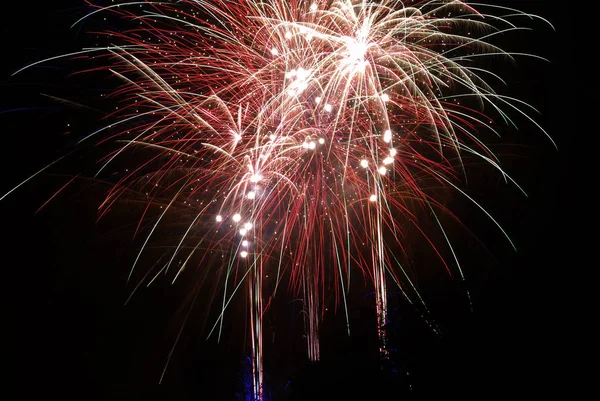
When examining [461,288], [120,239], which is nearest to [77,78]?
[120,239]

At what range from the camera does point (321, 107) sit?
289 inches

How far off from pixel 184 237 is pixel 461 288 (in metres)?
5.52

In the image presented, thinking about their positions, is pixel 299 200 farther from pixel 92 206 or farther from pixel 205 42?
pixel 92 206

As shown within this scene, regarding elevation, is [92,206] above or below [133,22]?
below

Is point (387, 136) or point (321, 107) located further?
point (321, 107)

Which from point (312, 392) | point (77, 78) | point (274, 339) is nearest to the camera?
point (312, 392)

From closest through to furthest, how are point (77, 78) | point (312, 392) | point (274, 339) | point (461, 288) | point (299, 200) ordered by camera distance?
point (461, 288) → point (312, 392) → point (299, 200) → point (77, 78) → point (274, 339)

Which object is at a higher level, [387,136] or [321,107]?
[321,107]

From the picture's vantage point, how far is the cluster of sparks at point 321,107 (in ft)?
22.7

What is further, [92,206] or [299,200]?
[92,206]

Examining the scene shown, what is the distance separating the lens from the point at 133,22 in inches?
299

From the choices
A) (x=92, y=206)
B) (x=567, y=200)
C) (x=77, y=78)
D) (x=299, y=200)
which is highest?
(x=77, y=78)

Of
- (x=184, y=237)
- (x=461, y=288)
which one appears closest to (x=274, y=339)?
(x=184, y=237)

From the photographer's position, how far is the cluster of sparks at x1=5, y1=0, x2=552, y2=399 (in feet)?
22.7
